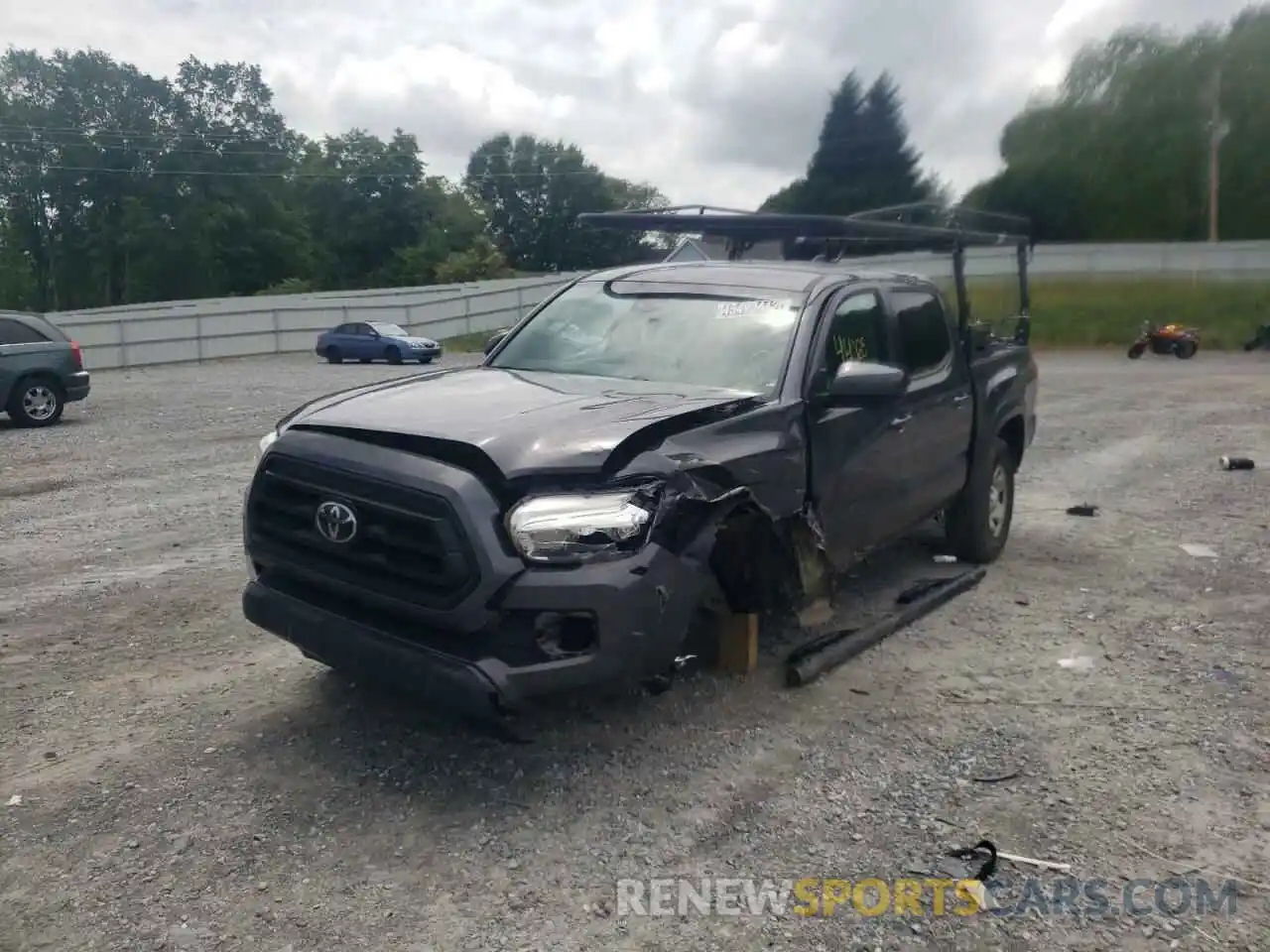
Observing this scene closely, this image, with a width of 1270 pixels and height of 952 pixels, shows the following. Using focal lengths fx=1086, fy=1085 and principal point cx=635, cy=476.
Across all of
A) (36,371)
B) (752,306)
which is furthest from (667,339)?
(36,371)

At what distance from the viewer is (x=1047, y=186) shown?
24797mm

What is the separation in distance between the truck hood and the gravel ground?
4.00 feet

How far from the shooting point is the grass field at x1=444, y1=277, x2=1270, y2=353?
2991cm

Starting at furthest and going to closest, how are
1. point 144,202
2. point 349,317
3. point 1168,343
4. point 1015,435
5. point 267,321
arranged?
point 144,202
point 349,317
point 267,321
point 1168,343
point 1015,435

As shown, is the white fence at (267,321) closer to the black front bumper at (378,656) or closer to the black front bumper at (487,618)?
the black front bumper at (378,656)

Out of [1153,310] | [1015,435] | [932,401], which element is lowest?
[1015,435]

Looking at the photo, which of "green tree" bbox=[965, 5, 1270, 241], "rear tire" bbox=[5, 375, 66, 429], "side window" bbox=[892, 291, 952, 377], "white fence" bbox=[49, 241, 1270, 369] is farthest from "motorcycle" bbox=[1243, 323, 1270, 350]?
"rear tire" bbox=[5, 375, 66, 429]

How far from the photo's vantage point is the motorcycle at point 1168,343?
28406 millimetres

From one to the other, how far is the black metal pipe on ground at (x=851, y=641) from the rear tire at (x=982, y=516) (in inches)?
22.1

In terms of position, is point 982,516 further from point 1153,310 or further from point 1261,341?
point 1153,310

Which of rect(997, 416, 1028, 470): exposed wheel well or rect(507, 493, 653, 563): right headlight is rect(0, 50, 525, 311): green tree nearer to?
rect(997, 416, 1028, 470): exposed wheel well

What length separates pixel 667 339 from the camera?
5.05m

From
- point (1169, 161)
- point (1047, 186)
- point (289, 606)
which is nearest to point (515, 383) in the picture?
point (289, 606)

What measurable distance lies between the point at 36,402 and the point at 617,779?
13952 mm
